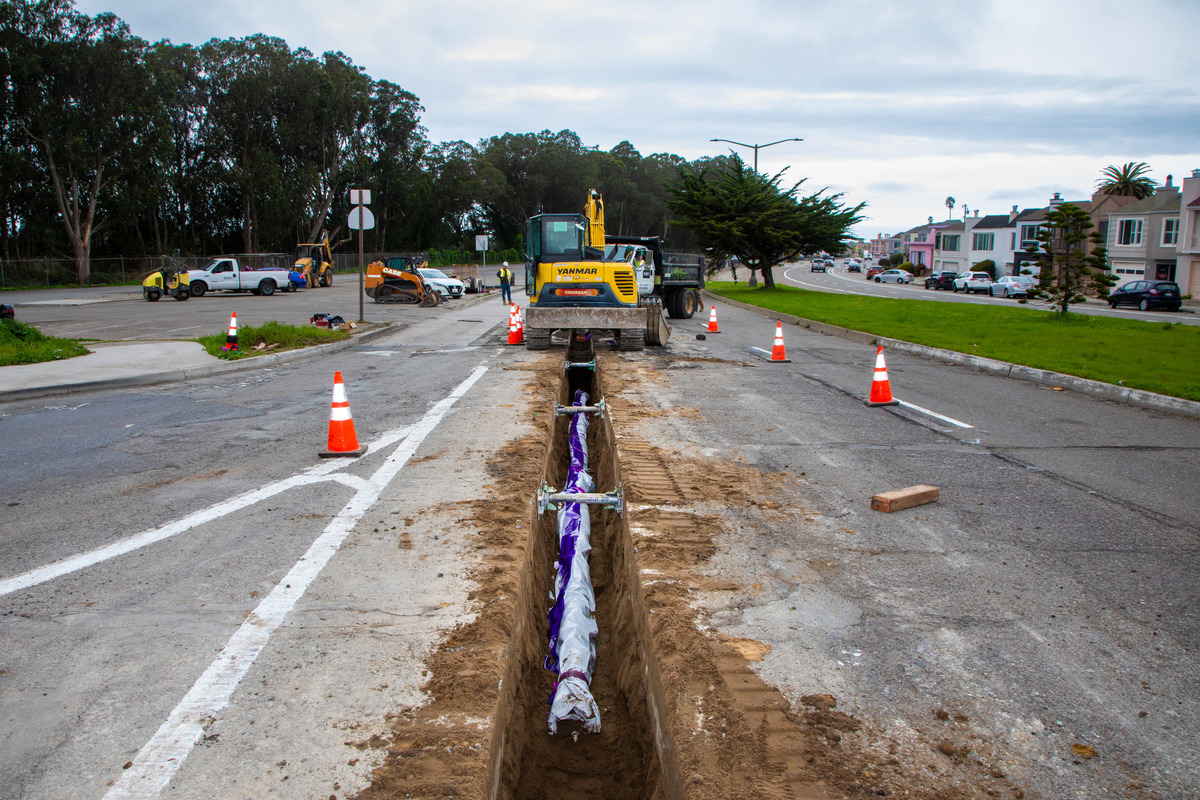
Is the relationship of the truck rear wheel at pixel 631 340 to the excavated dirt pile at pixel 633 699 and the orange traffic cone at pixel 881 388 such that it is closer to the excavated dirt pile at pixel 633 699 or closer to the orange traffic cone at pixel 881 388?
the orange traffic cone at pixel 881 388

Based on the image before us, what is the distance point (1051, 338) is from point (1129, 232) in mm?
48135

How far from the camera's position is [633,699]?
421 centimetres

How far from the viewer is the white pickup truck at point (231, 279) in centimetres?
3456

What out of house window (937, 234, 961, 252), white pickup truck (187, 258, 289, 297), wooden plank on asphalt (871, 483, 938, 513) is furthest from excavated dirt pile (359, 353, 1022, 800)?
house window (937, 234, 961, 252)

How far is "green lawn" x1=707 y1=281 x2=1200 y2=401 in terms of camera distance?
12836 millimetres

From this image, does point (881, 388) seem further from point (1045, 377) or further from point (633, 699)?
point (633, 699)

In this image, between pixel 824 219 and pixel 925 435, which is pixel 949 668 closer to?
pixel 925 435

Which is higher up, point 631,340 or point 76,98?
point 76,98

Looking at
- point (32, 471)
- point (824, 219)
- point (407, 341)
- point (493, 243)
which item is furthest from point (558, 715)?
point (493, 243)

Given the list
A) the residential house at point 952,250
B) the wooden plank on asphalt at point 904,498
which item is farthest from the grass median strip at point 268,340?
the residential house at point 952,250

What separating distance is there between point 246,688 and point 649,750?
70.3 inches

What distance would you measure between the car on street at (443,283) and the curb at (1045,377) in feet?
62.9

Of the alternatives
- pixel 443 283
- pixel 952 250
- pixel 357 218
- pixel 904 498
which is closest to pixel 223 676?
pixel 904 498

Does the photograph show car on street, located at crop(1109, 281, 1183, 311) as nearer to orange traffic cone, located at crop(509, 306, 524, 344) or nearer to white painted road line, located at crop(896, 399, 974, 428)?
orange traffic cone, located at crop(509, 306, 524, 344)
